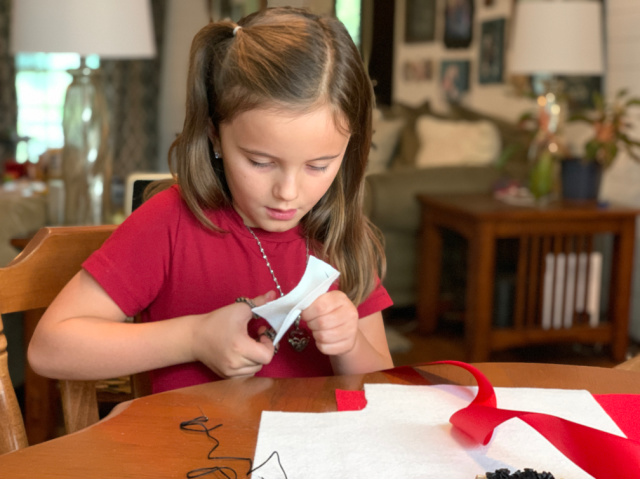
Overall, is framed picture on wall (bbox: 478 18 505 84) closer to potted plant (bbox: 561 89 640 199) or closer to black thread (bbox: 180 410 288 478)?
potted plant (bbox: 561 89 640 199)

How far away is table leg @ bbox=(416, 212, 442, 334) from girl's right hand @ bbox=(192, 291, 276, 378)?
8.87 feet

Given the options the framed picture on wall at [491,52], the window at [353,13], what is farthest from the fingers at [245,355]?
the framed picture on wall at [491,52]

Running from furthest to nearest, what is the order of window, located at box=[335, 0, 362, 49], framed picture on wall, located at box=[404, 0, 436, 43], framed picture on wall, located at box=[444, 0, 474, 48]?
framed picture on wall, located at box=[404, 0, 436, 43]
framed picture on wall, located at box=[444, 0, 474, 48]
window, located at box=[335, 0, 362, 49]

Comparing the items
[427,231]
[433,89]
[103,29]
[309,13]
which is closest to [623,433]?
[309,13]

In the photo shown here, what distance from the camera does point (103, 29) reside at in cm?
258

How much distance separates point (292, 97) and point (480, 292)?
7.19ft

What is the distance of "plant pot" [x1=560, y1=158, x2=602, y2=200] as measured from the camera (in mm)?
3225

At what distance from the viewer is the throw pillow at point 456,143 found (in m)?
4.30

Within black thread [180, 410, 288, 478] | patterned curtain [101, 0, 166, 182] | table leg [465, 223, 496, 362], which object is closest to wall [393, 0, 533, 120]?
table leg [465, 223, 496, 362]

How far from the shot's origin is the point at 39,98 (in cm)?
643

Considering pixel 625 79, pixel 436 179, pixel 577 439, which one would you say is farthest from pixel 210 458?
pixel 625 79

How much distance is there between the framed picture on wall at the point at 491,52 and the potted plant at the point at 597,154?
152cm

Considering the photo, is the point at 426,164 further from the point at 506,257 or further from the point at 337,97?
the point at 337,97

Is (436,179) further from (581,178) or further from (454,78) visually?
(454,78)
